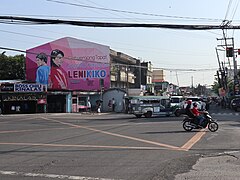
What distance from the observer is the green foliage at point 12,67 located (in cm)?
6544

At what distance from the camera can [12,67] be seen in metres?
66.5

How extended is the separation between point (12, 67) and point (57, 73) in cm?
1138

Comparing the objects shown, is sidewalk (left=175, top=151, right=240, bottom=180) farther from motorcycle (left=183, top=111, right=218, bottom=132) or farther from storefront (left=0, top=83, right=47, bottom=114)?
storefront (left=0, top=83, right=47, bottom=114)

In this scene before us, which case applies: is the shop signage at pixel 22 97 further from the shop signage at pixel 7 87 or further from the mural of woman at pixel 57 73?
the mural of woman at pixel 57 73

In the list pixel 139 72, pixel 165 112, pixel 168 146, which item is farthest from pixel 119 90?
pixel 168 146

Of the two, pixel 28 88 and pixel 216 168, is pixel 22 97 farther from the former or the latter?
pixel 216 168

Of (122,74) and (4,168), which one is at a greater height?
(122,74)

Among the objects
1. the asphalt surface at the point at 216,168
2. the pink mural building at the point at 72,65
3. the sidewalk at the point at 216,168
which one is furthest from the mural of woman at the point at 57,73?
the sidewalk at the point at 216,168

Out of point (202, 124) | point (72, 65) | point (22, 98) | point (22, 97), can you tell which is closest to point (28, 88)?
point (22, 97)

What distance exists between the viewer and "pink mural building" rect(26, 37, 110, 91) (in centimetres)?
5881

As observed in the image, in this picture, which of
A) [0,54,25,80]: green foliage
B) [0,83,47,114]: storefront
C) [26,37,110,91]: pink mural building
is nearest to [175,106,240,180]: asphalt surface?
[0,83,47,114]: storefront

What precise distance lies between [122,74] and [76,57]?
10.9 metres

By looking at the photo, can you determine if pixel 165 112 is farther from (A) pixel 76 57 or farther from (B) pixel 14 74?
(B) pixel 14 74

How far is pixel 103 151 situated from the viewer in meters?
13.2
